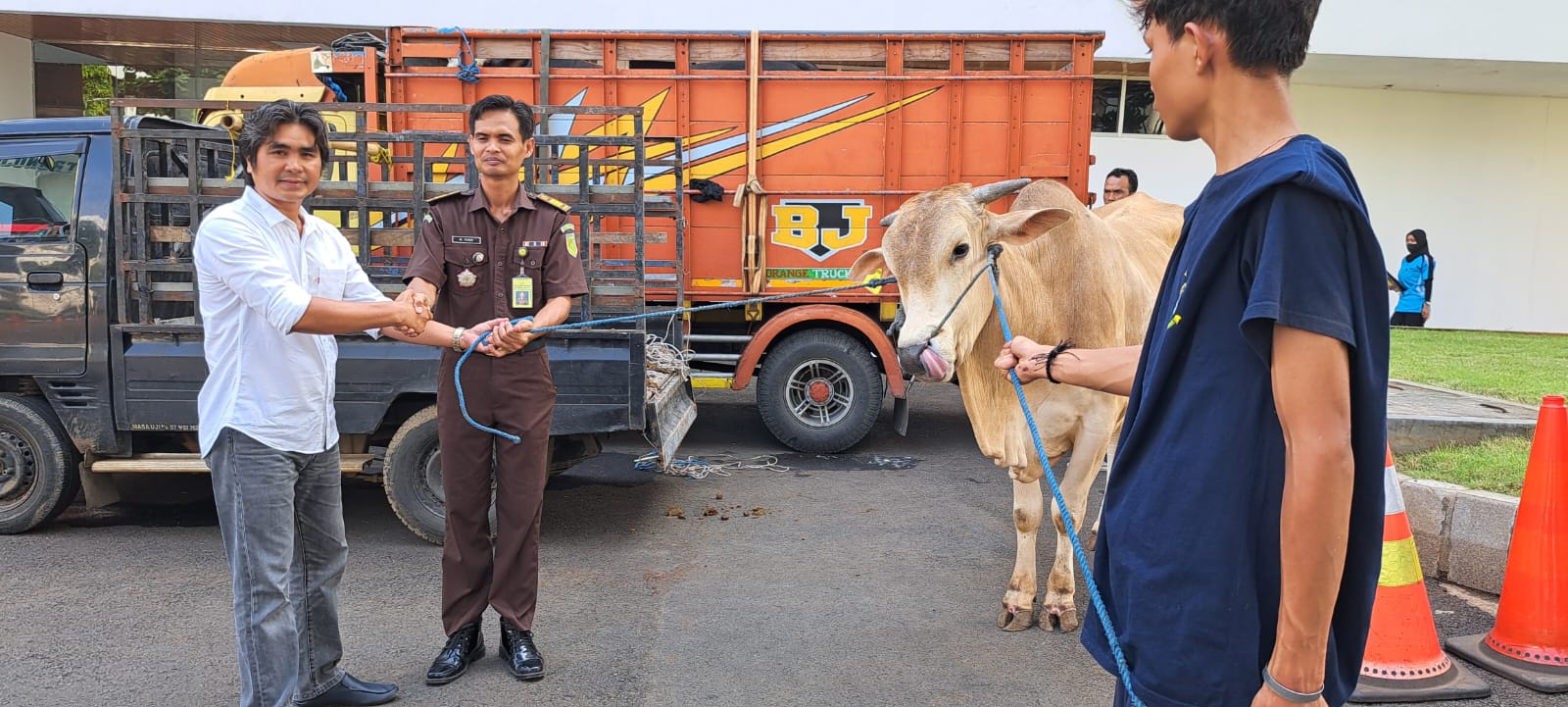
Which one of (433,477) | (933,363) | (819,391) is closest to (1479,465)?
(933,363)

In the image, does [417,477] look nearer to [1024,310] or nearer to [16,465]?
[16,465]

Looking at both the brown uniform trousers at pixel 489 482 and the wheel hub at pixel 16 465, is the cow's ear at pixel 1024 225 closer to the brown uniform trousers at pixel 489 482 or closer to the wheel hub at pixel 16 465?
the brown uniform trousers at pixel 489 482

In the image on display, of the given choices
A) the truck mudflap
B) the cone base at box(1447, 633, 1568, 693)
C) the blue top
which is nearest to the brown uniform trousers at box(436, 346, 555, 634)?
the truck mudflap

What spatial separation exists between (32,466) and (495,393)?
352cm

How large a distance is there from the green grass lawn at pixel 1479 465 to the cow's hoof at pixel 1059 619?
7.29ft

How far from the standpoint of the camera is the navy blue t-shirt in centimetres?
124

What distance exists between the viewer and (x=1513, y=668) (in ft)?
12.1

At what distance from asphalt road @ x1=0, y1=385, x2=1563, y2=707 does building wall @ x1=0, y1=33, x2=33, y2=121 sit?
34.4 feet

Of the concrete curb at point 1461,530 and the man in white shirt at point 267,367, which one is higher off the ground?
the man in white shirt at point 267,367

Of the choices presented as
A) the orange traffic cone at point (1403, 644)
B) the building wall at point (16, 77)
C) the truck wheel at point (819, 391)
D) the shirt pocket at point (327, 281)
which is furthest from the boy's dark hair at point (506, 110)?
the building wall at point (16, 77)

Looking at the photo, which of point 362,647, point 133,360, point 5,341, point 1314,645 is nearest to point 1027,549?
point 362,647

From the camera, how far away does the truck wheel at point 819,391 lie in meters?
7.57

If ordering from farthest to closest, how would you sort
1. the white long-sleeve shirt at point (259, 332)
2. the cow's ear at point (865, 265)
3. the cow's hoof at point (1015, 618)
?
the cow's hoof at point (1015, 618), the cow's ear at point (865, 265), the white long-sleeve shirt at point (259, 332)

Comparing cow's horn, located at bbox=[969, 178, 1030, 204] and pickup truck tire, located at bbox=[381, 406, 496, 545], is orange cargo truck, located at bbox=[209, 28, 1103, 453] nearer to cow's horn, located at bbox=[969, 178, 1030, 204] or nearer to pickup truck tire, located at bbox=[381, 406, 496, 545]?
pickup truck tire, located at bbox=[381, 406, 496, 545]
